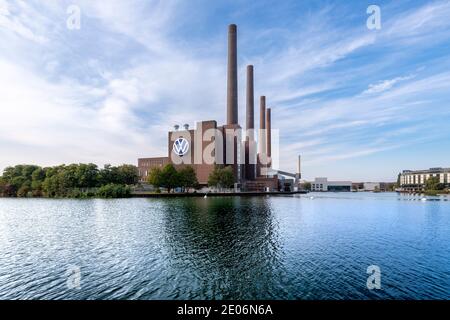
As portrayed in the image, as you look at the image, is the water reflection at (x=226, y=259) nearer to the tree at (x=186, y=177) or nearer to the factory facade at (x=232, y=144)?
the tree at (x=186, y=177)

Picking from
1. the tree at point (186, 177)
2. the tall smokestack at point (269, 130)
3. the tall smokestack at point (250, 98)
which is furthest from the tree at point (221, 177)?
the tall smokestack at point (269, 130)

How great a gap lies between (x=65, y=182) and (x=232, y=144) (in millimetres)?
81981

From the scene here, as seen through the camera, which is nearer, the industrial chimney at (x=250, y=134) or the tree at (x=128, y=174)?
the tree at (x=128, y=174)

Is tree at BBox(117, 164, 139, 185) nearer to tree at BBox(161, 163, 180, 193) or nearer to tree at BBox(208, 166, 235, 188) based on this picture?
tree at BBox(161, 163, 180, 193)

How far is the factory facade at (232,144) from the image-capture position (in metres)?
139

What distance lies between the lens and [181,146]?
489 ft

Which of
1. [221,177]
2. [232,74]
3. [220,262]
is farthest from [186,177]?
[220,262]

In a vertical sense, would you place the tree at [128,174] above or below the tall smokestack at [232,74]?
below

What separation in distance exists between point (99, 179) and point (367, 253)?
114493 millimetres

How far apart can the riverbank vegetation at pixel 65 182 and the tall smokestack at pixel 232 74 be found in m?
65.3

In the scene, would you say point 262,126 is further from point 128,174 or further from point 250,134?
point 128,174
